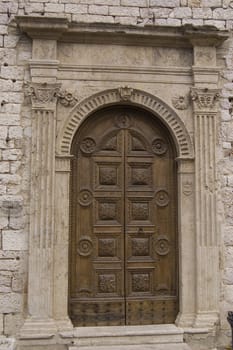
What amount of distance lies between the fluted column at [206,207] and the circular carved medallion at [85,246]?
1.36 meters

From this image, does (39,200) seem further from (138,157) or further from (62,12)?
(62,12)

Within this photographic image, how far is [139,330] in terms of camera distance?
595 cm

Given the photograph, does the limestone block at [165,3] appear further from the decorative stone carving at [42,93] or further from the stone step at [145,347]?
the stone step at [145,347]

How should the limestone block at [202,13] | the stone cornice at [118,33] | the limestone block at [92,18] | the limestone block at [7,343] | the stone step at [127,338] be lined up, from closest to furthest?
the limestone block at [7,343] < the stone step at [127,338] < the stone cornice at [118,33] < the limestone block at [92,18] < the limestone block at [202,13]

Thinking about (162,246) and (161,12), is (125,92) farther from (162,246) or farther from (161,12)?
(162,246)

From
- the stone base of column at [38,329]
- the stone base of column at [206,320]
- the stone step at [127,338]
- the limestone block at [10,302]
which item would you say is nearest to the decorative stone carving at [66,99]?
the limestone block at [10,302]

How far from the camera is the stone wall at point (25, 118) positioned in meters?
5.88

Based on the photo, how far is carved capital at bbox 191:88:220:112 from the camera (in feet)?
20.4

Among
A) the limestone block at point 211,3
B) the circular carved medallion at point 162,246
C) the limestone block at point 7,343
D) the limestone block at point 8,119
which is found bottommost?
the limestone block at point 7,343

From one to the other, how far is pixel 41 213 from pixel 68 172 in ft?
2.01

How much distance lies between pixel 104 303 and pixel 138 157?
1.92 m

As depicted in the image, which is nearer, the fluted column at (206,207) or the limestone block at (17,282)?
the limestone block at (17,282)

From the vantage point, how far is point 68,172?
19.8 feet

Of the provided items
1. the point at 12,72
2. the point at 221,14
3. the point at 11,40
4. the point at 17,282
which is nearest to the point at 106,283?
the point at 17,282
